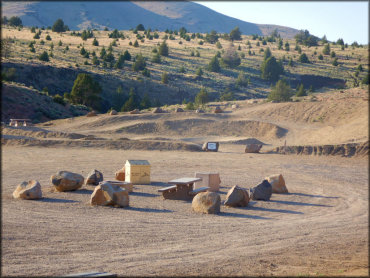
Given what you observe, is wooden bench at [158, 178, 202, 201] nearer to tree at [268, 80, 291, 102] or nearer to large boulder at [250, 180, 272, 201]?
large boulder at [250, 180, 272, 201]

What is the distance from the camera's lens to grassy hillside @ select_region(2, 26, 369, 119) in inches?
2596

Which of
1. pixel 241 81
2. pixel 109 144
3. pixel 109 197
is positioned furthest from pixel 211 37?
pixel 109 197

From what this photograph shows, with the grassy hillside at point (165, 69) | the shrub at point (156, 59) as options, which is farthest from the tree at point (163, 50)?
the shrub at point (156, 59)

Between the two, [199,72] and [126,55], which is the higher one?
[126,55]

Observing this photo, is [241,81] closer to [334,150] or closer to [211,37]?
[211,37]

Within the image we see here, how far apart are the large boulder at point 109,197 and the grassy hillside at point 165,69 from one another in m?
47.9

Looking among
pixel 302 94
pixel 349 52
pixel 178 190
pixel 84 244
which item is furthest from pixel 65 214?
pixel 349 52

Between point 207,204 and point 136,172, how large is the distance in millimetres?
6031

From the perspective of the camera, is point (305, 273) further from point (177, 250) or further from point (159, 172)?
point (159, 172)

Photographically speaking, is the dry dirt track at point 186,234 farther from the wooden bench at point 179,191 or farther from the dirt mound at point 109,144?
the dirt mound at point 109,144

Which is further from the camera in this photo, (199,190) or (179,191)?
(199,190)

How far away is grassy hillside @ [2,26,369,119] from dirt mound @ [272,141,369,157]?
112ft

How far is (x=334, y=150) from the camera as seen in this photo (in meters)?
29.6

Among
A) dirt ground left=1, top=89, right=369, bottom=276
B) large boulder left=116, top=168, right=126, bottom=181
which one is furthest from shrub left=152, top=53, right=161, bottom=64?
large boulder left=116, top=168, right=126, bottom=181
